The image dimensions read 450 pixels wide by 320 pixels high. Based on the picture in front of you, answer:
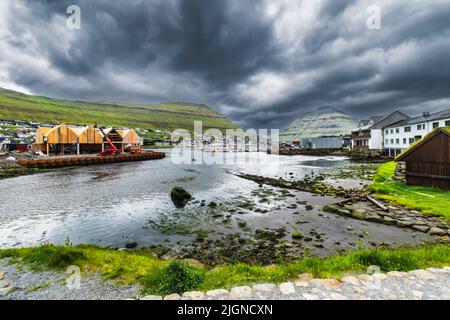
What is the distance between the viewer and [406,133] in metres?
57.9

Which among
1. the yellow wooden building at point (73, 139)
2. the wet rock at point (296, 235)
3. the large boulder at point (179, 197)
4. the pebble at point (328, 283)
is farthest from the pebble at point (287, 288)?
the yellow wooden building at point (73, 139)

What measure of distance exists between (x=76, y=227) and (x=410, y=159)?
30.1 meters

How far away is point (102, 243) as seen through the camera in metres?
12.2

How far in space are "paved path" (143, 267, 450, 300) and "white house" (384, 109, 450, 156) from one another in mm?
56862

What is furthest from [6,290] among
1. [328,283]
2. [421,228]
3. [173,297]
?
[421,228]

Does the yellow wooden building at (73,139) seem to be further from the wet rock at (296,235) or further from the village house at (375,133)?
the village house at (375,133)

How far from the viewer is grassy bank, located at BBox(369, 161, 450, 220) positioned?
45.7 ft

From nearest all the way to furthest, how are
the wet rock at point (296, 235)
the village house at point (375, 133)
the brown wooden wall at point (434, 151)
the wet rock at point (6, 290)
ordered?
the wet rock at point (6, 290), the wet rock at point (296, 235), the brown wooden wall at point (434, 151), the village house at point (375, 133)

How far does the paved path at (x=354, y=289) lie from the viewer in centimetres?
485

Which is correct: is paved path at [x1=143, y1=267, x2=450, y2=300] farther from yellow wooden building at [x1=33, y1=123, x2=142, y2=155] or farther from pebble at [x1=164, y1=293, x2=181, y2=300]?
yellow wooden building at [x1=33, y1=123, x2=142, y2=155]

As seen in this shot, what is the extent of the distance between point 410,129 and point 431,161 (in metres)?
53.1

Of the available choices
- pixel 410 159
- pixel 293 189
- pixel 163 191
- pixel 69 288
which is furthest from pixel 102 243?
pixel 410 159

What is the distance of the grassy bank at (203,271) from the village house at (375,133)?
7922cm
